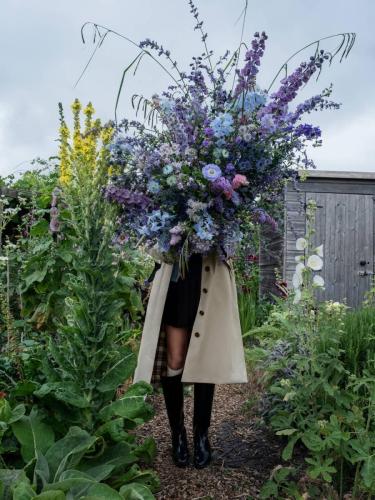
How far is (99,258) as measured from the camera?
92.0 inches

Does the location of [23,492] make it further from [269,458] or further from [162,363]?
[269,458]

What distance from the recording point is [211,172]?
236cm

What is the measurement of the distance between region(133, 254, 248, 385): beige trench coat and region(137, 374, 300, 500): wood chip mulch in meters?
0.46

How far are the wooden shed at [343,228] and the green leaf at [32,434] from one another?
663cm

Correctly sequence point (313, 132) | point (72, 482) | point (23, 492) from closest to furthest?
point (23, 492) < point (72, 482) < point (313, 132)

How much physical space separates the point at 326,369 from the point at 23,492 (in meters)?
1.39

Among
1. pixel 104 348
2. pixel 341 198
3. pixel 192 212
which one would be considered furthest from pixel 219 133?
pixel 341 198

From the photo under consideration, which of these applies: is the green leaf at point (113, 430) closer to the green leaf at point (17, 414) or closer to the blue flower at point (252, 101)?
the green leaf at point (17, 414)

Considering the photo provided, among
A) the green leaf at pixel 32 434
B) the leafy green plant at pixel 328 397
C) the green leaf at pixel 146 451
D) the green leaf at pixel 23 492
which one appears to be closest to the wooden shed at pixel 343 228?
the leafy green plant at pixel 328 397

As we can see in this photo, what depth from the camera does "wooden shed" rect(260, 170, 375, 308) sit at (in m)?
8.72

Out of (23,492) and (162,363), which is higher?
(162,363)

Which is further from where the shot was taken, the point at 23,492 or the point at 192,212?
the point at 192,212

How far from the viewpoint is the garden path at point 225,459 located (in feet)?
8.98

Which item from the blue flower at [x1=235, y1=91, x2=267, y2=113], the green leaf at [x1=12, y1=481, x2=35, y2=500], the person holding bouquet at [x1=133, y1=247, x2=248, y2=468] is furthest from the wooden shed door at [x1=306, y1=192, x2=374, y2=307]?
the green leaf at [x1=12, y1=481, x2=35, y2=500]
